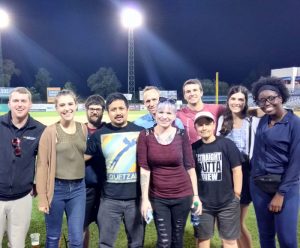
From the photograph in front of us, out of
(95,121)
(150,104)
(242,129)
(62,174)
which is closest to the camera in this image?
(62,174)

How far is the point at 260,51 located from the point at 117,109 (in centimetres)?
6885

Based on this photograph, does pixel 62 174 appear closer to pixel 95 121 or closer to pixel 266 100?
pixel 95 121

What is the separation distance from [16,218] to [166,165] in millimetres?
1570

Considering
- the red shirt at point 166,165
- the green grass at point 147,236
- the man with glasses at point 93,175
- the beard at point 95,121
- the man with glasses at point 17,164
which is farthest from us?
the green grass at point 147,236

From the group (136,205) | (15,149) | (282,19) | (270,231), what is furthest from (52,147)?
(282,19)

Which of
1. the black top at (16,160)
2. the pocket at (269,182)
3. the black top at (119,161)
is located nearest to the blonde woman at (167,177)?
the black top at (119,161)

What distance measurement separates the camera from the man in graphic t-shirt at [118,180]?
3199 mm

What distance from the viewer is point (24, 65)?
7119cm

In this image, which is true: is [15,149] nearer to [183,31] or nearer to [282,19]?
[282,19]

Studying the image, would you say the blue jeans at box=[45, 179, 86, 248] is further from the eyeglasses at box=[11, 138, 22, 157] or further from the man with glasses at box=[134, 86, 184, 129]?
the man with glasses at box=[134, 86, 184, 129]

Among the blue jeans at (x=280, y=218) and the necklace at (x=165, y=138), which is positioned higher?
the necklace at (x=165, y=138)

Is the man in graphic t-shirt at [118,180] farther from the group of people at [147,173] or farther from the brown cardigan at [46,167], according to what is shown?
the brown cardigan at [46,167]

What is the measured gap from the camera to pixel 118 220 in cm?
323

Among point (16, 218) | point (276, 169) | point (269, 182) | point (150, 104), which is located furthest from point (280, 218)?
point (16, 218)
